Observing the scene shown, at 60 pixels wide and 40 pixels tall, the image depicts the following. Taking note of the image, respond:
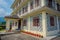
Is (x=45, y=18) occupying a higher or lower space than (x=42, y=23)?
higher

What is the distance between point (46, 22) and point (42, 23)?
0.58 metres

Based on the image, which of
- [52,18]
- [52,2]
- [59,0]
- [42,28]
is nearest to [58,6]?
[59,0]

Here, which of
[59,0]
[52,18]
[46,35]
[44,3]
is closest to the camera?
[46,35]

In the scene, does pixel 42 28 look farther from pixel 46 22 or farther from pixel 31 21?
pixel 31 21

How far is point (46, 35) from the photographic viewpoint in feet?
31.2

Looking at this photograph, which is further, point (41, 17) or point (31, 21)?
point (31, 21)

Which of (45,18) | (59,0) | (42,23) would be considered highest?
(59,0)

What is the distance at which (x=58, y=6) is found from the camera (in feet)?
44.3

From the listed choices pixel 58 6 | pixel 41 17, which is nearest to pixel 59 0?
pixel 58 6

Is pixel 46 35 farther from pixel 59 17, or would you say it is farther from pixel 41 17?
pixel 59 17

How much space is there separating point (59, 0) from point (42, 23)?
7.30 metres

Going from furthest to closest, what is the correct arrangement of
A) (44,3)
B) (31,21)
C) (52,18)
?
(31,21) → (52,18) → (44,3)

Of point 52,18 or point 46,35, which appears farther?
point 52,18

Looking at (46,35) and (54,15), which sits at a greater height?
(54,15)
